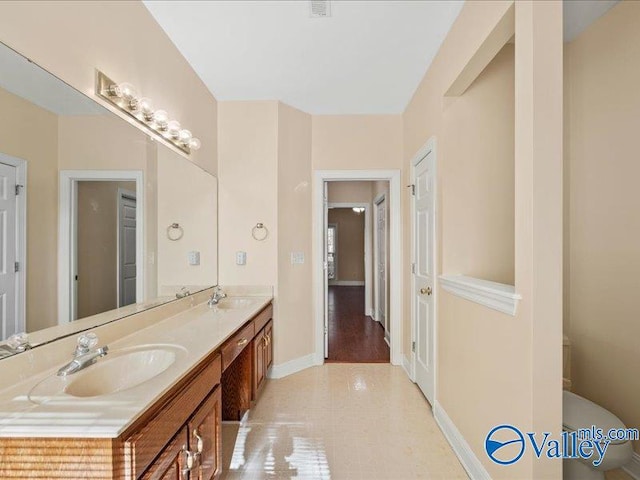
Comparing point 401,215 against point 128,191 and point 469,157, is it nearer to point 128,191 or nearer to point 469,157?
point 469,157

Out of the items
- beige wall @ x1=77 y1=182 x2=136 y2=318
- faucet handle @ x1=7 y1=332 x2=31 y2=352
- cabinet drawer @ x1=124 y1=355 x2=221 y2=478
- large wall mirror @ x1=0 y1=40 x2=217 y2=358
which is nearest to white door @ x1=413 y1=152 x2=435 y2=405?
cabinet drawer @ x1=124 y1=355 x2=221 y2=478

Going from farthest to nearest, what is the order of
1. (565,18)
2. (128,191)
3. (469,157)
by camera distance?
(469,157)
(565,18)
(128,191)

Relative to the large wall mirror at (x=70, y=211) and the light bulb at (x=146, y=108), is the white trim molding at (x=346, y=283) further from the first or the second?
the light bulb at (x=146, y=108)

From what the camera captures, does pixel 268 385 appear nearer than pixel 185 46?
No

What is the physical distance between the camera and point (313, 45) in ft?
7.34

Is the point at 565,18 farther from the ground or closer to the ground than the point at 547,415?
farther from the ground

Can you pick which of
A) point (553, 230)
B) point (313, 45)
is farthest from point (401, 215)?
point (553, 230)

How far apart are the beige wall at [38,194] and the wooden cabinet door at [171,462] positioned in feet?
2.26

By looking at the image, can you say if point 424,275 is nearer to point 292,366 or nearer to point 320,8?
point 292,366

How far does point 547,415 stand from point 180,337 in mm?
1648

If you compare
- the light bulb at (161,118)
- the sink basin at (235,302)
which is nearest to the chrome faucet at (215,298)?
the sink basin at (235,302)

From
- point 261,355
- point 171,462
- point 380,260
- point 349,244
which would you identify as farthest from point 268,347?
point 349,244

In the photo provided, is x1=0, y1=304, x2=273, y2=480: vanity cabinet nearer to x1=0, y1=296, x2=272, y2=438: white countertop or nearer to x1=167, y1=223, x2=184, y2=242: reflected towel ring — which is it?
x1=0, y1=296, x2=272, y2=438: white countertop

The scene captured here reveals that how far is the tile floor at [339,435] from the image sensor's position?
1.79 meters
